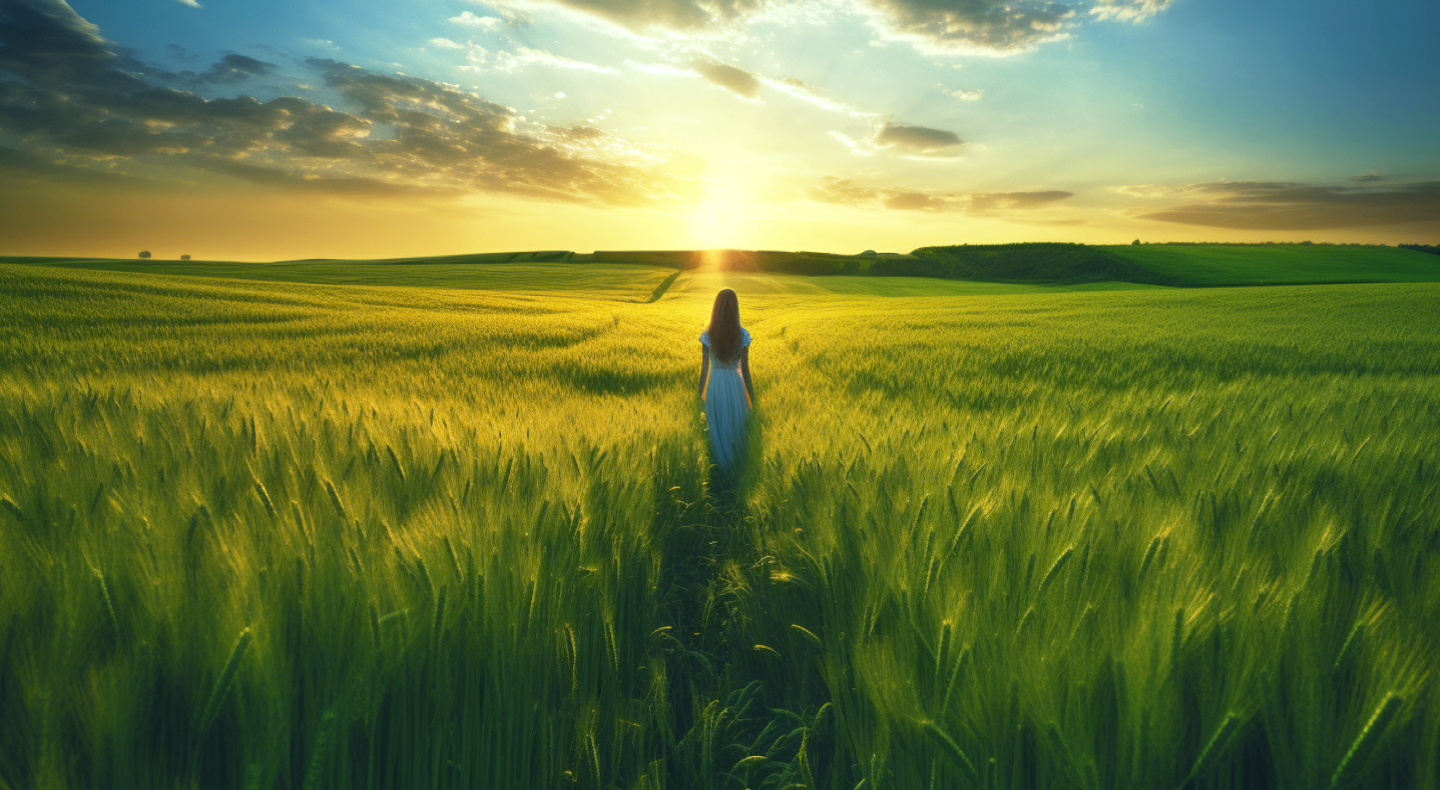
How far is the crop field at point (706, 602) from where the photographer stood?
2.83ft

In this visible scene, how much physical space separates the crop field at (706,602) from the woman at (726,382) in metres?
1.65

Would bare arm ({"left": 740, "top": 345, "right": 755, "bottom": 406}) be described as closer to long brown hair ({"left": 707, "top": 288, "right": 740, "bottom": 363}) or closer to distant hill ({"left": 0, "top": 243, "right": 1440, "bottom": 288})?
long brown hair ({"left": 707, "top": 288, "right": 740, "bottom": 363})

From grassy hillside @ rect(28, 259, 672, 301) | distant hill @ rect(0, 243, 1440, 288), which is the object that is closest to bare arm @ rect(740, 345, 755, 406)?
grassy hillside @ rect(28, 259, 672, 301)

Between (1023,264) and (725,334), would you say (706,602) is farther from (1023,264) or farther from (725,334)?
(1023,264)

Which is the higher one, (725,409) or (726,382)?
(726,382)

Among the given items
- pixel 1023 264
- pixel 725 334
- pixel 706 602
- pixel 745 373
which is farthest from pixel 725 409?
pixel 1023 264

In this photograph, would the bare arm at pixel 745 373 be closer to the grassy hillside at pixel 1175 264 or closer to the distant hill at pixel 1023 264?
the distant hill at pixel 1023 264

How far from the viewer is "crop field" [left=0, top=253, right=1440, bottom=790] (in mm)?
864

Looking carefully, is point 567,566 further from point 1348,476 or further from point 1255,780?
point 1348,476

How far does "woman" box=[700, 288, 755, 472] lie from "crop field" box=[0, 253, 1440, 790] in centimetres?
165

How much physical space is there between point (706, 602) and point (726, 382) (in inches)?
111

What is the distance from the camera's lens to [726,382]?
Result: 5.13m

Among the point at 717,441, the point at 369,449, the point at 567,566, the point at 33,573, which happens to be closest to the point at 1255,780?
the point at 567,566

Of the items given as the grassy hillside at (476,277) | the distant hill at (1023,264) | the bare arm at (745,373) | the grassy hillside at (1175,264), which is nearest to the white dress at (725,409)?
the bare arm at (745,373)
